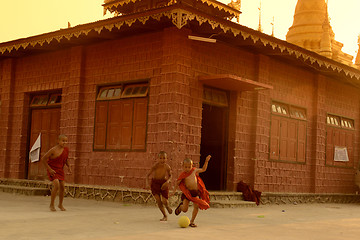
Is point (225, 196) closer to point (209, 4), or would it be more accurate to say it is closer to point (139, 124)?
point (139, 124)

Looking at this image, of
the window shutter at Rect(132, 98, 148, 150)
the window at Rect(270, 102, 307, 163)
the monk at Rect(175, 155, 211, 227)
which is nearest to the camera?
the monk at Rect(175, 155, 211, 227)

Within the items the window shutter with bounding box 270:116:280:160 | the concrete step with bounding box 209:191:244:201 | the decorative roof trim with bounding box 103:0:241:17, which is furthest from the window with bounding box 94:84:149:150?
the window shutter with bounding box 270:116:280:160

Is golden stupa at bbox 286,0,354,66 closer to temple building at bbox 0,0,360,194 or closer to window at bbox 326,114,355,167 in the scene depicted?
window at bbox 326,114,355,167

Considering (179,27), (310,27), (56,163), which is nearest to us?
(56,163)

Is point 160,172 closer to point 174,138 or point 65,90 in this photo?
point 174,138

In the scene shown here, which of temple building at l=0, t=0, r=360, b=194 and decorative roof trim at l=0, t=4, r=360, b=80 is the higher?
decorative roof trim at l=0, t=4, r=360, b=80

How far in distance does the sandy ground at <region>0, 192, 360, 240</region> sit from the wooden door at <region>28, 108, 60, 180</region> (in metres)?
4.54

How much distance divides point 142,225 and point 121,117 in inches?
229

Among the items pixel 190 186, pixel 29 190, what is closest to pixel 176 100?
pixel 190 186

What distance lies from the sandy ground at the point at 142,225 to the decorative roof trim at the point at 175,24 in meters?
4.21

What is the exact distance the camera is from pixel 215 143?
1486 cm

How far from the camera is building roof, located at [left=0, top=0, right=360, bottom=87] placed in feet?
37.2

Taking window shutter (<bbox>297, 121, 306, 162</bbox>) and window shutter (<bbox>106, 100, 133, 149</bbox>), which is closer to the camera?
window shutter (<bbox>106, 100, 133, 149</bbox>)

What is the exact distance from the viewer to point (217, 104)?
44.2ft
